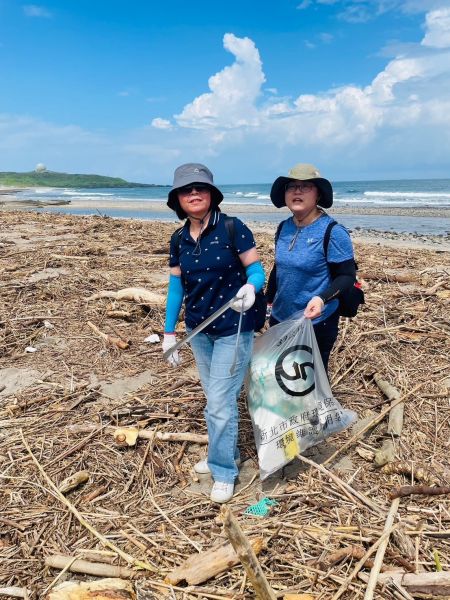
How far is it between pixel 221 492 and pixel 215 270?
140cm

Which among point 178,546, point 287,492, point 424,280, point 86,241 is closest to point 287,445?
point 287,492

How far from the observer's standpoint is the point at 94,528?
2.76 m

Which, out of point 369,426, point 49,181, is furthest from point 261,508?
point 49,181

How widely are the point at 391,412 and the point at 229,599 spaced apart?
2.02 meters

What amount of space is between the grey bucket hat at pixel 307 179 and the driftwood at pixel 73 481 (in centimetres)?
228

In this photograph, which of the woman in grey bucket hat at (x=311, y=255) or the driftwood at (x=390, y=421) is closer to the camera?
the woman in grey bucket hat at (x=311, y=255)

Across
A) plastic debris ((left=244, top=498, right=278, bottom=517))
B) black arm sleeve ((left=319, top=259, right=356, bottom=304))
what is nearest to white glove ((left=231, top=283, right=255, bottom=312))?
black arm sleeve ((left=319, top=259, right=356, bottom=304))

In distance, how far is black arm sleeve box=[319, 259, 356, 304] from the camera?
299 centimetres

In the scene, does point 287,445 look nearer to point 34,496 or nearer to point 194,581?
point 194,581

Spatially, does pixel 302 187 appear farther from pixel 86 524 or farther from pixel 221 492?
pixel 86 524

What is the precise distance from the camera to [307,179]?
2.98m

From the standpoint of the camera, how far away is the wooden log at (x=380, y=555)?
2.12m

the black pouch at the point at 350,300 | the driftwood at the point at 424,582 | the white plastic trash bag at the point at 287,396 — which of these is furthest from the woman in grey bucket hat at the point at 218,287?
the driftwood at the point at 424,582

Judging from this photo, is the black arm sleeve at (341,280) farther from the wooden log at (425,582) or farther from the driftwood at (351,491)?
the wooden log at (425,582)
